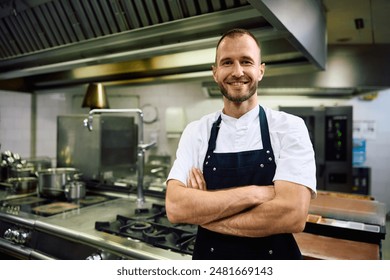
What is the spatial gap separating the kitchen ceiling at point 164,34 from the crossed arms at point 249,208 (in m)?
0.56

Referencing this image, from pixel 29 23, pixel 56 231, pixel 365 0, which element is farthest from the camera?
pixel 29 23

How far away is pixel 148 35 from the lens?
1.41 meters

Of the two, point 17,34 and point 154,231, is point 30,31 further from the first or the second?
point 154,231

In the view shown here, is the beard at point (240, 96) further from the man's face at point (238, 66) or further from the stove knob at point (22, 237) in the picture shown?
the stove knob at point (22, 237)

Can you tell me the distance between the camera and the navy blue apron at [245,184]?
3.02ft

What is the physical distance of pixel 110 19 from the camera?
1.49 meters

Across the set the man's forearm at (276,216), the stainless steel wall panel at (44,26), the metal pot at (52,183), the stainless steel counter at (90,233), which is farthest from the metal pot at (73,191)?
the man's forearm at (276,216)

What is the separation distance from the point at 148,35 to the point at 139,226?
32.7 inches

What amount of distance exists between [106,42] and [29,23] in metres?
0.61

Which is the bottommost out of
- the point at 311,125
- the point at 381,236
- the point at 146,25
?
the point at 381,236

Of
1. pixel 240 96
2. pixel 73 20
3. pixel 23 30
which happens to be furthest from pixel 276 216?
pixel 23 30

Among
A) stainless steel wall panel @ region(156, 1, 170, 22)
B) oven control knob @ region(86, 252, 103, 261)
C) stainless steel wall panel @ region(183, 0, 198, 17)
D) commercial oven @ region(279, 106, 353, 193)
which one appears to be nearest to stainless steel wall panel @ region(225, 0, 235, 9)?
stainless steel wall panel @ region(183, 0, 198, 17)
